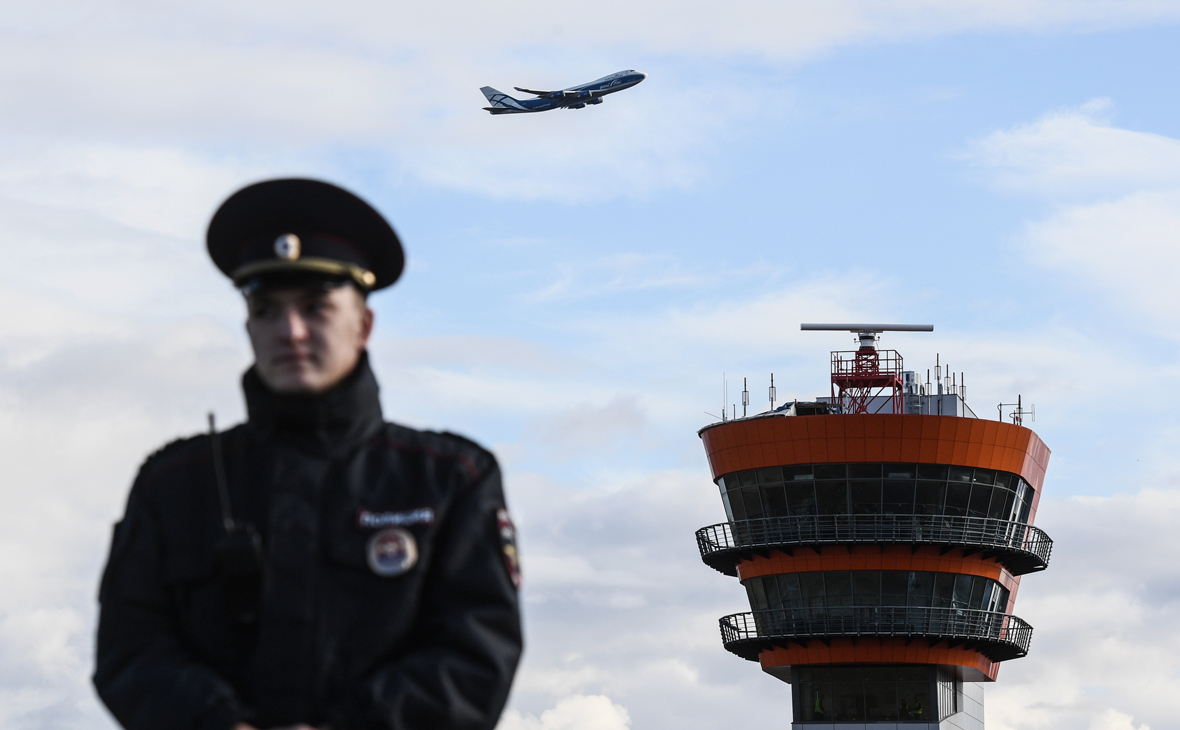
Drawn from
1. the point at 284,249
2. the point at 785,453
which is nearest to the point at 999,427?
the point at 785,453

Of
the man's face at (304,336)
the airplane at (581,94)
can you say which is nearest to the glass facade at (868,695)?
the airplane at (581,94)

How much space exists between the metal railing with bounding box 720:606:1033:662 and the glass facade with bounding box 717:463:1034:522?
451cm

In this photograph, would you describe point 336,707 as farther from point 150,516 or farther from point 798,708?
point 798,708

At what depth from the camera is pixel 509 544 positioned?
19.2ft

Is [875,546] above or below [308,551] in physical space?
above

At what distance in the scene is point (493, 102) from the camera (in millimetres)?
111625

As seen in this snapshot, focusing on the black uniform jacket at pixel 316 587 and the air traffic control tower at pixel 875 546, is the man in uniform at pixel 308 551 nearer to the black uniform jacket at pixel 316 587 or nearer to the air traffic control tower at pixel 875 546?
the black uniform jacket at pixel 316 587

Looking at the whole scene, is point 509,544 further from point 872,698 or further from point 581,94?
point 581,94

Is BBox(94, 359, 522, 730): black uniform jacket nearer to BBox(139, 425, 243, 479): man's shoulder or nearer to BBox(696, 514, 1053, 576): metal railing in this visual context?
BBox(139, 425, 243, 479): man's shoulder

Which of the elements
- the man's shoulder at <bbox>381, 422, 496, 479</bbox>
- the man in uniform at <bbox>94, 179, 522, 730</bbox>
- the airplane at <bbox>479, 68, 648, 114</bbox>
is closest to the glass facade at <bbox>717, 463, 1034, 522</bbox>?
the airplane at <bbox>479, 68, 648, 114</bbox>

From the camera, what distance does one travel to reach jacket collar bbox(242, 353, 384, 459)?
5.86 m

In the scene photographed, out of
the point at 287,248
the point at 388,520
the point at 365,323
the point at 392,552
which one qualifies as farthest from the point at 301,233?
the point at 392,552

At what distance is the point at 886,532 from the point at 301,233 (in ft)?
217

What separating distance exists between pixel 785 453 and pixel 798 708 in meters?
12.1
